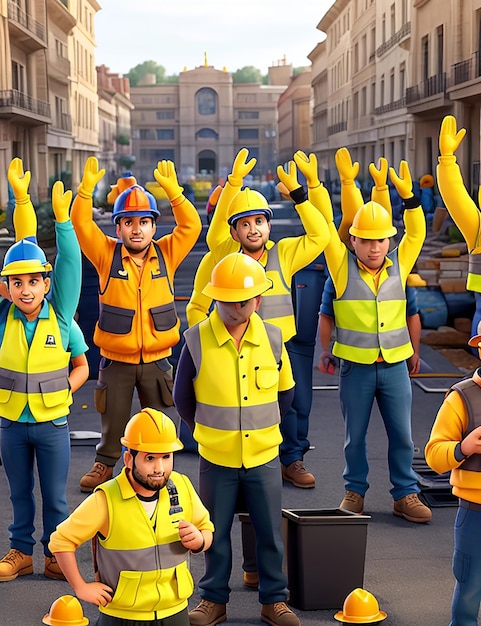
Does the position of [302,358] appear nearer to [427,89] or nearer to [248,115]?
[427,89]

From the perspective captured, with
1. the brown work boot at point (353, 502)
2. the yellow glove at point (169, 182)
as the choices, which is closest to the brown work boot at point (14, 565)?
the brown work boot at point (353, 502)

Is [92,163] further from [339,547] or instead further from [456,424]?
[456,424]

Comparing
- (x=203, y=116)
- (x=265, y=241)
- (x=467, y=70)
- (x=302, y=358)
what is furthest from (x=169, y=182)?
(x=203, y=116)

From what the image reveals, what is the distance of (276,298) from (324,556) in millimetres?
1937

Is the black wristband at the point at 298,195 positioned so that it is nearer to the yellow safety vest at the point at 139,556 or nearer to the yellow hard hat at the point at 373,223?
the yellow hard hat at the point at 373,223

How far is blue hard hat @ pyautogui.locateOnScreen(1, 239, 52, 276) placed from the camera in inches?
221

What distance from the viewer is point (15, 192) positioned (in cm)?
650

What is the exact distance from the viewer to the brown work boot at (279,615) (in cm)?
519

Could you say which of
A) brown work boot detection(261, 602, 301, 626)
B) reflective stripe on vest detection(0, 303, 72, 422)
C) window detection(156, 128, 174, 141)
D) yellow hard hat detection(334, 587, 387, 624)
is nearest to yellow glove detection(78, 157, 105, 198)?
reflective stripe on vest detection(0, 303, 72, 422)

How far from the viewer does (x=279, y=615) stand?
522 cm

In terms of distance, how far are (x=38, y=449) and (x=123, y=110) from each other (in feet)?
234

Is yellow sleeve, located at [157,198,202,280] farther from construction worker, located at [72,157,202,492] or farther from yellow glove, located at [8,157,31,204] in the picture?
yellow glove, located at [8,157,31,204]

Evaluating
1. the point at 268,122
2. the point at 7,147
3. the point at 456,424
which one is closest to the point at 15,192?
the point at 456,424

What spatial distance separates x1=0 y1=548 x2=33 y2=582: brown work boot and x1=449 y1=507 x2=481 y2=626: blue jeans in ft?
8.26
